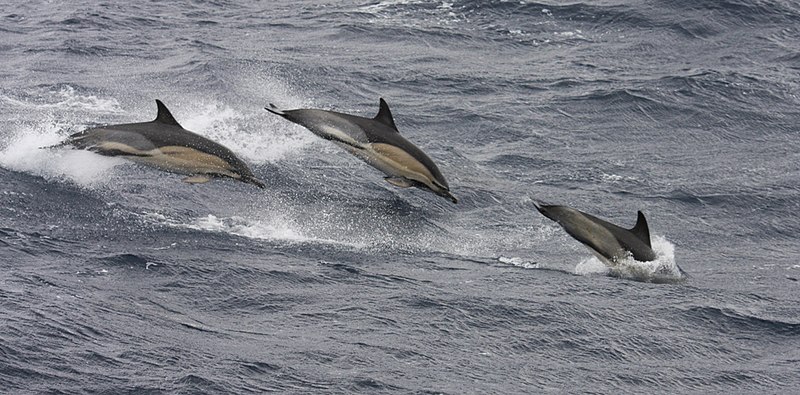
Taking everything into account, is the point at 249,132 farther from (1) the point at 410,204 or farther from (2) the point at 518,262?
(2) the point at 518,262

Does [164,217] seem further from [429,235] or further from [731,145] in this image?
[731,145]

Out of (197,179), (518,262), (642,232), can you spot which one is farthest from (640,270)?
(197,179)

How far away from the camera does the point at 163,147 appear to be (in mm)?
13367

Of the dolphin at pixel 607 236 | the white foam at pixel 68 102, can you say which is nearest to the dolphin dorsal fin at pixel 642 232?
the dolphin at pixel 607 236

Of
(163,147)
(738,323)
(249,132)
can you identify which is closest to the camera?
(738,323)

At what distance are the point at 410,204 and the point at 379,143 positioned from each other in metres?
1.21

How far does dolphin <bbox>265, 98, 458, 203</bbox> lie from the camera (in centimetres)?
1443

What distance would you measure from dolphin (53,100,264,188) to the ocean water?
0.58 meters

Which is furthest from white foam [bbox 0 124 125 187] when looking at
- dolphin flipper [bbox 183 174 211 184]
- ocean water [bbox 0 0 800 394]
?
dolphin flipper [bbox 183 174 211 184]

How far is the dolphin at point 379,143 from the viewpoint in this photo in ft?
47.3

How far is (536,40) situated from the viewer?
74.1ft

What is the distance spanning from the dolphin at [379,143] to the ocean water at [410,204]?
510mm

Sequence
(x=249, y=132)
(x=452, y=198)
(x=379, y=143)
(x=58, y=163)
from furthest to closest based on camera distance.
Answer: (x=249, y=132) → (x=58, y=163) → (x=452, y=198) → (x=379, y=143)

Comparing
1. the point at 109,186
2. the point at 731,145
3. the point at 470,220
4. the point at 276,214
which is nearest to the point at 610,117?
the point at 731,145
